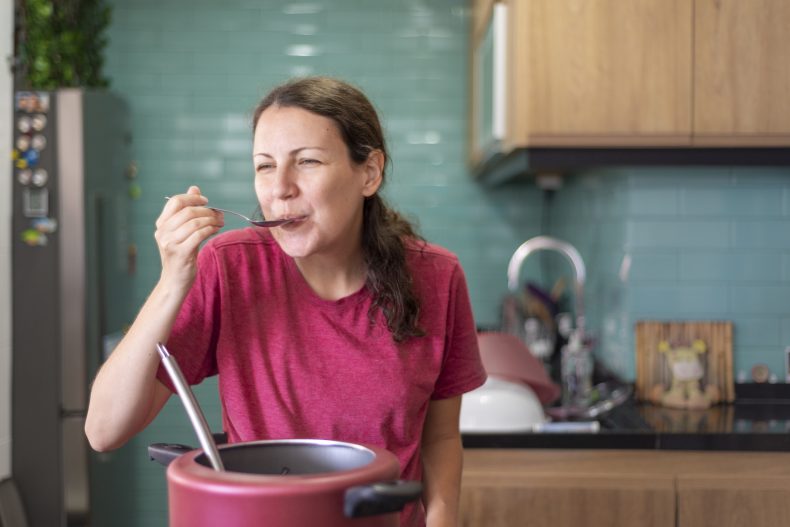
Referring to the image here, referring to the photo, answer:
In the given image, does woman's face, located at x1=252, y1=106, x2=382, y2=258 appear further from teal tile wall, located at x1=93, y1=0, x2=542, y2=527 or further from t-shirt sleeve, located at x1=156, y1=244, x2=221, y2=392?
teal tile wall, located at x1=93, y1=0, x2=542, y2=527

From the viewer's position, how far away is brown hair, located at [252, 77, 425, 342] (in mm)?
1234

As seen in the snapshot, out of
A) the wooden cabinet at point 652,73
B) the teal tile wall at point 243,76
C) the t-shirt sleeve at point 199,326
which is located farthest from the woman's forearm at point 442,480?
the teal tile wall at point 243,76

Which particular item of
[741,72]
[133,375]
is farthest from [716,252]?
[133,375]

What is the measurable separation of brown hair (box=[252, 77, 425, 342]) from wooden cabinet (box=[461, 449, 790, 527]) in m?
0.98

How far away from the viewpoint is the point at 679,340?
271cm

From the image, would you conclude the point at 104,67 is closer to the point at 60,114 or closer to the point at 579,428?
the point at 60,114

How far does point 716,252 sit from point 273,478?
2.16 metres

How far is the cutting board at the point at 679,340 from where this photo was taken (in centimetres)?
271

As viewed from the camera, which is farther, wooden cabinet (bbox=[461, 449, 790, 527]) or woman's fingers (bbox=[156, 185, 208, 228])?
wooden cabinet (bbox=[461, 449, 790, 527])

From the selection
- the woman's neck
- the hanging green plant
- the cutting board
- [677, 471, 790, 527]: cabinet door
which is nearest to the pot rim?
the woman's neck

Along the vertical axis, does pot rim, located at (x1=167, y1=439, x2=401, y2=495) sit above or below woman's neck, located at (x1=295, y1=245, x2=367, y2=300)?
below

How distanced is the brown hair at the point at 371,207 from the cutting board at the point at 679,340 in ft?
4.94

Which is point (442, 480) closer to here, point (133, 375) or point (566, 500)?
point (133, 375)

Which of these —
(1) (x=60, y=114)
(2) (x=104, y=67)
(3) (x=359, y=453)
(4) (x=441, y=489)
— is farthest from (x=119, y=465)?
(3) (x=359, y=453)
